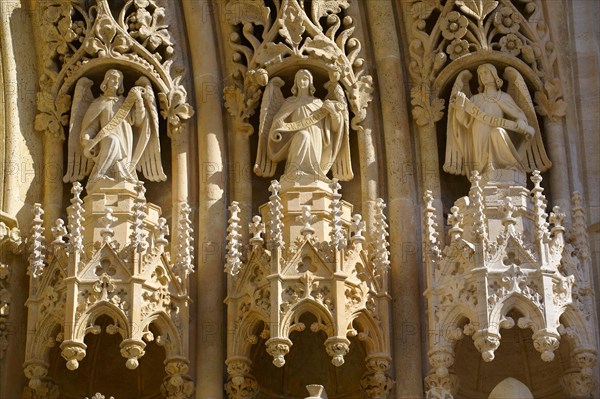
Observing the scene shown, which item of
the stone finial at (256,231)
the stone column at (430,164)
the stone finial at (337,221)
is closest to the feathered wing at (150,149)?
the stone finial at (256,231)

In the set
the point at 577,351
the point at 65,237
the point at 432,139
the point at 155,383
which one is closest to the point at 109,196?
the point at 65,237

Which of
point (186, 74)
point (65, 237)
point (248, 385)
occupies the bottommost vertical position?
point (248, 385)

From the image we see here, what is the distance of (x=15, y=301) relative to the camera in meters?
18.6

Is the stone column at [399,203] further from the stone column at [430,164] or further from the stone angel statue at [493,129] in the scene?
the stone angel statue at [493,129]

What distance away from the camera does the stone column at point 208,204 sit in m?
18.3

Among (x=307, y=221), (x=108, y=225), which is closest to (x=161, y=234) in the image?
(x=108, y=225)

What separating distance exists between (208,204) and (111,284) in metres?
1.42

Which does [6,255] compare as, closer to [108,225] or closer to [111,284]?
[108,225]

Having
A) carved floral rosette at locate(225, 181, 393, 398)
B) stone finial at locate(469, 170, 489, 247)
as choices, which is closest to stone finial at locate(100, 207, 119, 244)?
carved floral rosette at locate(225, 181, 393, 398)

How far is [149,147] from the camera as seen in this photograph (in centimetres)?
1903

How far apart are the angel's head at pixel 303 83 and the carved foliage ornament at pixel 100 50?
106cm

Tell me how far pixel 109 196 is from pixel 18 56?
2.02 metres

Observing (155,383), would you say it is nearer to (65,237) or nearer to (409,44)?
(65,237)

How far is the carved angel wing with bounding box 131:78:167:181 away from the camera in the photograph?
746 inches
